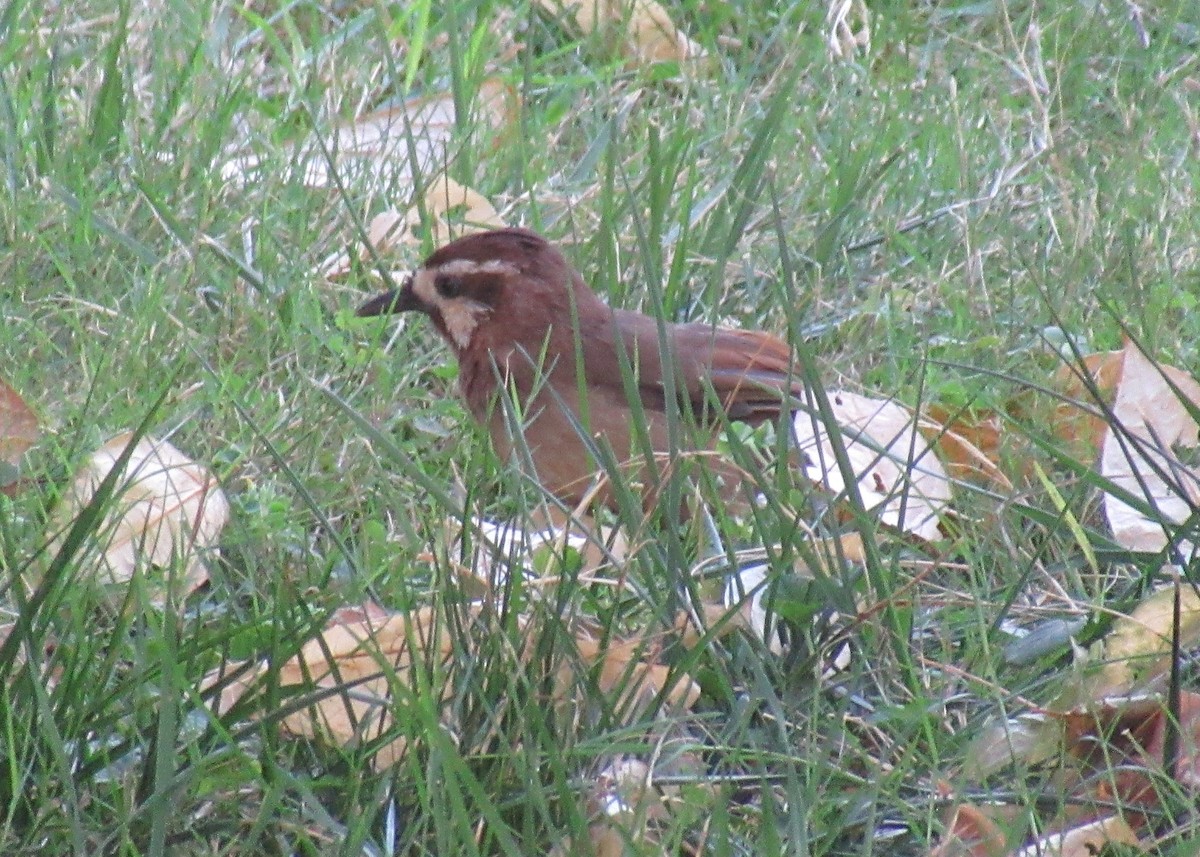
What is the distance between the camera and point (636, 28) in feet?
21.4

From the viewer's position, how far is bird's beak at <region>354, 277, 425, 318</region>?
455 cm

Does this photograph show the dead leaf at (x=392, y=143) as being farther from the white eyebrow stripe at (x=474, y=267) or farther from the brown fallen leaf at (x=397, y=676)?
the brown fallen leaf at (x=397, y=676)

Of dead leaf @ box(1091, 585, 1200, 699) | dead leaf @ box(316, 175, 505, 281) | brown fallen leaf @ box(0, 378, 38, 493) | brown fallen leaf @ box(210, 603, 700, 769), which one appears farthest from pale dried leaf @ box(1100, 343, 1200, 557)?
brown fallen leaf @ box(0, 378, 38, 493)

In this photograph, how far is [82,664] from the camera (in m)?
2.70

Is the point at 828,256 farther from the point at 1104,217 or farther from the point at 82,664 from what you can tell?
the point at 82,664

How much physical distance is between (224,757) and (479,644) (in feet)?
1.25

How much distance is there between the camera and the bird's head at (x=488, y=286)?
4535mm

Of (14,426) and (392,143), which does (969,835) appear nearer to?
(14,426)

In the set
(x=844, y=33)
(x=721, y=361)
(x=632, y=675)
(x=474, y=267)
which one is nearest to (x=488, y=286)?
(x=474, y=267)

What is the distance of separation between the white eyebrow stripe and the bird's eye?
2cm

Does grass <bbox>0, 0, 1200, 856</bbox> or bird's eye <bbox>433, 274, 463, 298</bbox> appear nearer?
grass <bbox>0, 0, 1200, 856</bbox>

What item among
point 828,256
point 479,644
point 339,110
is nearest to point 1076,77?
point 828,256

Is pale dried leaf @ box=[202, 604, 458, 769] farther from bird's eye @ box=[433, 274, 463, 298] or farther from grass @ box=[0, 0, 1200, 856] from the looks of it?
bird's eye @ box=[433, 274, 463, 298]

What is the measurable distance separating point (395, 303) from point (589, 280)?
0.59m
